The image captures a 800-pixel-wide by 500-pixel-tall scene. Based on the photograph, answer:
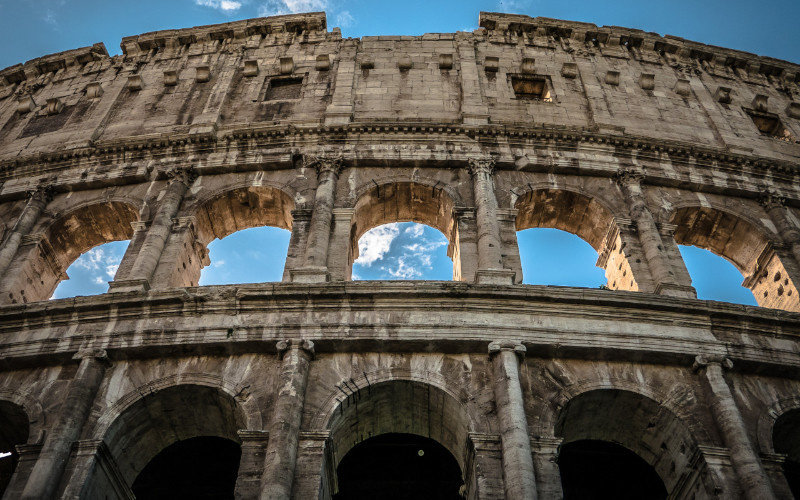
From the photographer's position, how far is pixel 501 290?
1085 centimetres

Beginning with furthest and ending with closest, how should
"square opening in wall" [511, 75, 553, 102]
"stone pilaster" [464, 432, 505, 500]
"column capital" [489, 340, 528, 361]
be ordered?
1. "square opening in wall" [511, 75, 553, 102]
2. "column capital" [489, 340, 528, 361]
3. "stone pilaster" [464, 432, 505, 500]

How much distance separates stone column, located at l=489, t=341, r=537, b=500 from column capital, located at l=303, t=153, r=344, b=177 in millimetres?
5724

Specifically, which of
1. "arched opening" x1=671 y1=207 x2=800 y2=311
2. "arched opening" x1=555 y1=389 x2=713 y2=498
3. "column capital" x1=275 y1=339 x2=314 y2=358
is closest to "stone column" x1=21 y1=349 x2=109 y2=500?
"column capital" x1=275 y1=339 x2=314 y2=358

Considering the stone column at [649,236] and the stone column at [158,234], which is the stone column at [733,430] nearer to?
the stone column at [649,236]

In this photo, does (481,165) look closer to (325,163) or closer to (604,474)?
(325,163)

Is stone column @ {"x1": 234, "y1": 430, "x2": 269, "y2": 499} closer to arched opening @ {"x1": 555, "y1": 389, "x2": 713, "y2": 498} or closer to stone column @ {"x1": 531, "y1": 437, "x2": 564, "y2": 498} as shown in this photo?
stone column @ {"x1": 531, "y1": 437, "x2": 564, "y2": 498}

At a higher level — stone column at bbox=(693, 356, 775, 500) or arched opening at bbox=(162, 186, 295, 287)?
arched opening at bbox=(162, 186, 295, 287)

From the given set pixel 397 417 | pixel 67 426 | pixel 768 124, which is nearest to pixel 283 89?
pixel 397 417

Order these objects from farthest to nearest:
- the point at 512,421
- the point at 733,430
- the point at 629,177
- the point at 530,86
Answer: the point at 530,86
the point at 629,177
the point at 733,430
the point at 512,421

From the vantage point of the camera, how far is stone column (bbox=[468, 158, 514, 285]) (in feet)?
38.2

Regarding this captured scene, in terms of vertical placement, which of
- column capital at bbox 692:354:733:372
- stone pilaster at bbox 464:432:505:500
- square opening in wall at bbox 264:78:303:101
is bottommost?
stone pilaster at bbox 464:432:505:500

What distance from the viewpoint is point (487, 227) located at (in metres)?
12.6

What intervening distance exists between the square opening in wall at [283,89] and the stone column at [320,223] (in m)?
3.48

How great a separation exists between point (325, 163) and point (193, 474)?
661cm
